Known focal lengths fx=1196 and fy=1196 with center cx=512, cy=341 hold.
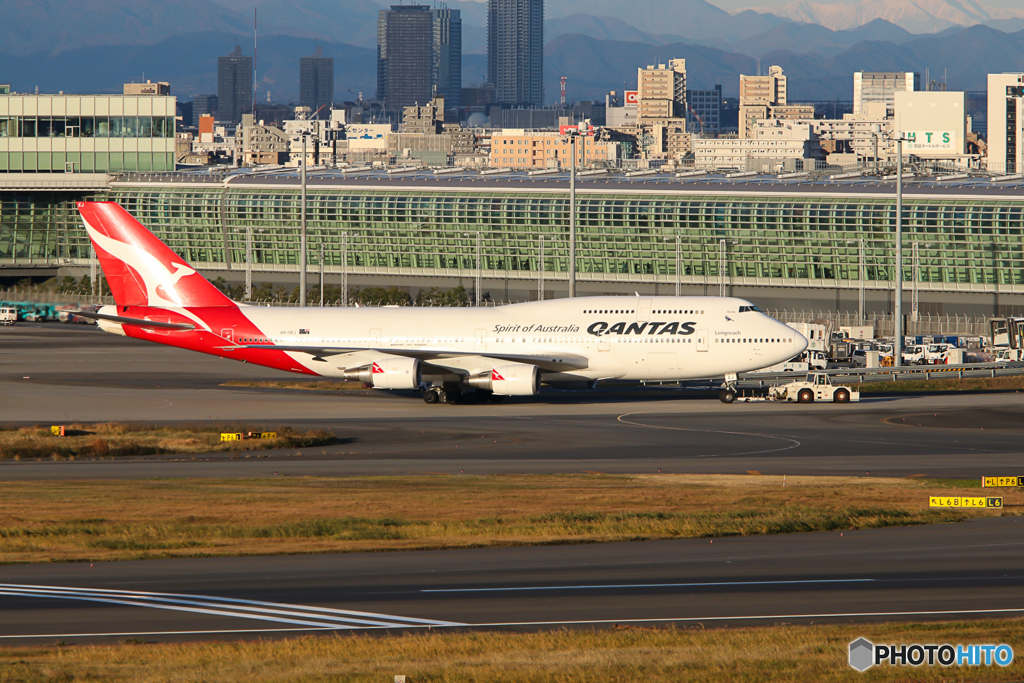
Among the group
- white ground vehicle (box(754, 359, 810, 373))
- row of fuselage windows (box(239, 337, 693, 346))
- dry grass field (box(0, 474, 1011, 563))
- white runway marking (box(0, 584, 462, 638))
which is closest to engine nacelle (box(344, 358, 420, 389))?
row of fuselage windows (box(239, 337, 693, 346))

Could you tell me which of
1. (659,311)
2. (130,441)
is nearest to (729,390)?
(659,311)

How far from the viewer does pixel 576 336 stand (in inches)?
2244

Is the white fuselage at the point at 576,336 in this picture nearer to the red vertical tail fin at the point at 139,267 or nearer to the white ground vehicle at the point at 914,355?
the red vertical tail fin at the point at 139,267

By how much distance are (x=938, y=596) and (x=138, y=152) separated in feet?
444

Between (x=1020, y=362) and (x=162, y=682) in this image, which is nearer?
(x=162, y=682)

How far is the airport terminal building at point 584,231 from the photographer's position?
118 meters

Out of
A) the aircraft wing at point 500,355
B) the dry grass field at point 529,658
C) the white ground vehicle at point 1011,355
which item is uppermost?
the aircraft wing at point 500,355

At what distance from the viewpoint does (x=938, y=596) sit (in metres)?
21.7

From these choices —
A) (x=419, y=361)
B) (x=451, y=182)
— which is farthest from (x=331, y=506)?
Result: (x=451, y=182)

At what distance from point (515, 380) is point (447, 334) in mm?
4780

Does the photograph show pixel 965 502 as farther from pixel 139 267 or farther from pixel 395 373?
pixel 139 267

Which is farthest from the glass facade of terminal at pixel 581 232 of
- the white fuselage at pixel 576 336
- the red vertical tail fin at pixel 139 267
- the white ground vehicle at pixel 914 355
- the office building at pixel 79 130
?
the red vertical tail fin at pixel 139 267

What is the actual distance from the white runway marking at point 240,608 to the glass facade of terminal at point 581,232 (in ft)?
315

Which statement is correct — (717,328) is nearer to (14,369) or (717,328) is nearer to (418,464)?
(418,464)
